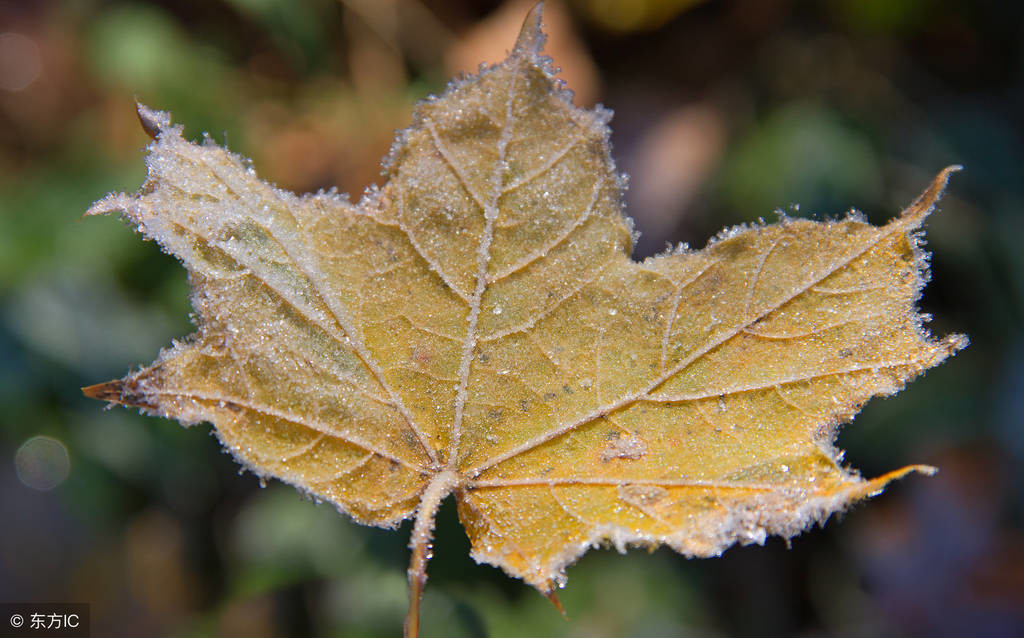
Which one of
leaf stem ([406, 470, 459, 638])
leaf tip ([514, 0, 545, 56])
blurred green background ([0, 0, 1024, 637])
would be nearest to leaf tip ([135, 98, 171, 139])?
leaf tip ([514, 0, 545, 56])

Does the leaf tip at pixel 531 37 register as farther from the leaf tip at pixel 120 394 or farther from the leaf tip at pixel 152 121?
the leaf tip at pixel 120 394

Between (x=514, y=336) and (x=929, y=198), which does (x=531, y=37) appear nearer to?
(x=514, y=336)

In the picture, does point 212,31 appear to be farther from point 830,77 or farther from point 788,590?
point 788,590

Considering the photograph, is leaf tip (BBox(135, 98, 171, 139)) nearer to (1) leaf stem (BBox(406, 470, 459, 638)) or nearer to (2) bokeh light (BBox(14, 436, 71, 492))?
→ (1) leaf stem (BBox(406, 470, 459, 638))

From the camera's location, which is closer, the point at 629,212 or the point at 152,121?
the point at 152,121

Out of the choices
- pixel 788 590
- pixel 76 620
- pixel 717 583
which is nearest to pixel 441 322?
pixel 717 583

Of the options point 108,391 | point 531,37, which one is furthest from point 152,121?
point 531,37

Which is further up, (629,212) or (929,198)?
(629,212)
